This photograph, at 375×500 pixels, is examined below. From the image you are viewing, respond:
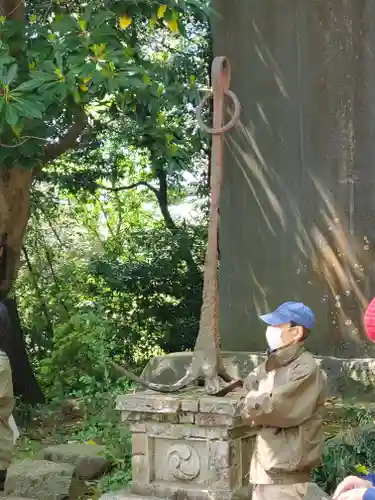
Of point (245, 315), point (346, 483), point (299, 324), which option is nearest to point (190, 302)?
point (245, 315)

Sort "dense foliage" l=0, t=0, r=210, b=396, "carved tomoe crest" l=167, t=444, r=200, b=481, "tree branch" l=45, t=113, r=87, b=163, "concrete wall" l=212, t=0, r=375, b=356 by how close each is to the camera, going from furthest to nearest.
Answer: "tree branch" l=45, t=113, r=87, b=163, "concrete wall" l=212, t=0, r=375, b=356, "dense foliage" l=0, t=0, r=210, b=396, "carved tomoe crest" l=167, t=444, r=200, b=481

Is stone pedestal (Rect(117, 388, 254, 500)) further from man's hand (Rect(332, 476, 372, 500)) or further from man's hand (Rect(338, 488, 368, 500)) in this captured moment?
man's hand (Rect(338, 488, 368, 500))

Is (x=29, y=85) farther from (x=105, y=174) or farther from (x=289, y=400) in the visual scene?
(x=105, y=174)

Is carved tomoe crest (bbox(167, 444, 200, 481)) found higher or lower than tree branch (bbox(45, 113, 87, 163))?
lower

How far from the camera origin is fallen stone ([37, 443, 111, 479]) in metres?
7.07

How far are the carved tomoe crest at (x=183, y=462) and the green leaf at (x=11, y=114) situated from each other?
2404 mm

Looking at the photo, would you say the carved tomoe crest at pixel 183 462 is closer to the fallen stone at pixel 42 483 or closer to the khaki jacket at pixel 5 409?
the khaki jacket at pixel 5 409

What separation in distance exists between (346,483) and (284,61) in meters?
6.43

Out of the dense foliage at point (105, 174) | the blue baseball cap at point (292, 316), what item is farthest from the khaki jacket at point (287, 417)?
the dense foliage at point (105, 174)

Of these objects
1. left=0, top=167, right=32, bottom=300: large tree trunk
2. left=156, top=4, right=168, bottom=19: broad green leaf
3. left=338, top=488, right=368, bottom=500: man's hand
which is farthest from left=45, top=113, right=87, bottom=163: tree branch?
left=338, top=488, right=368, bottom=500: man's hand

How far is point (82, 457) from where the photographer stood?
23.5ft

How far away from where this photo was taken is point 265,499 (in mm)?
4406

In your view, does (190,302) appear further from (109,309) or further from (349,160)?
(349,160)

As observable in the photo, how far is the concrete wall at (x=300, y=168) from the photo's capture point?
802 centimetres
